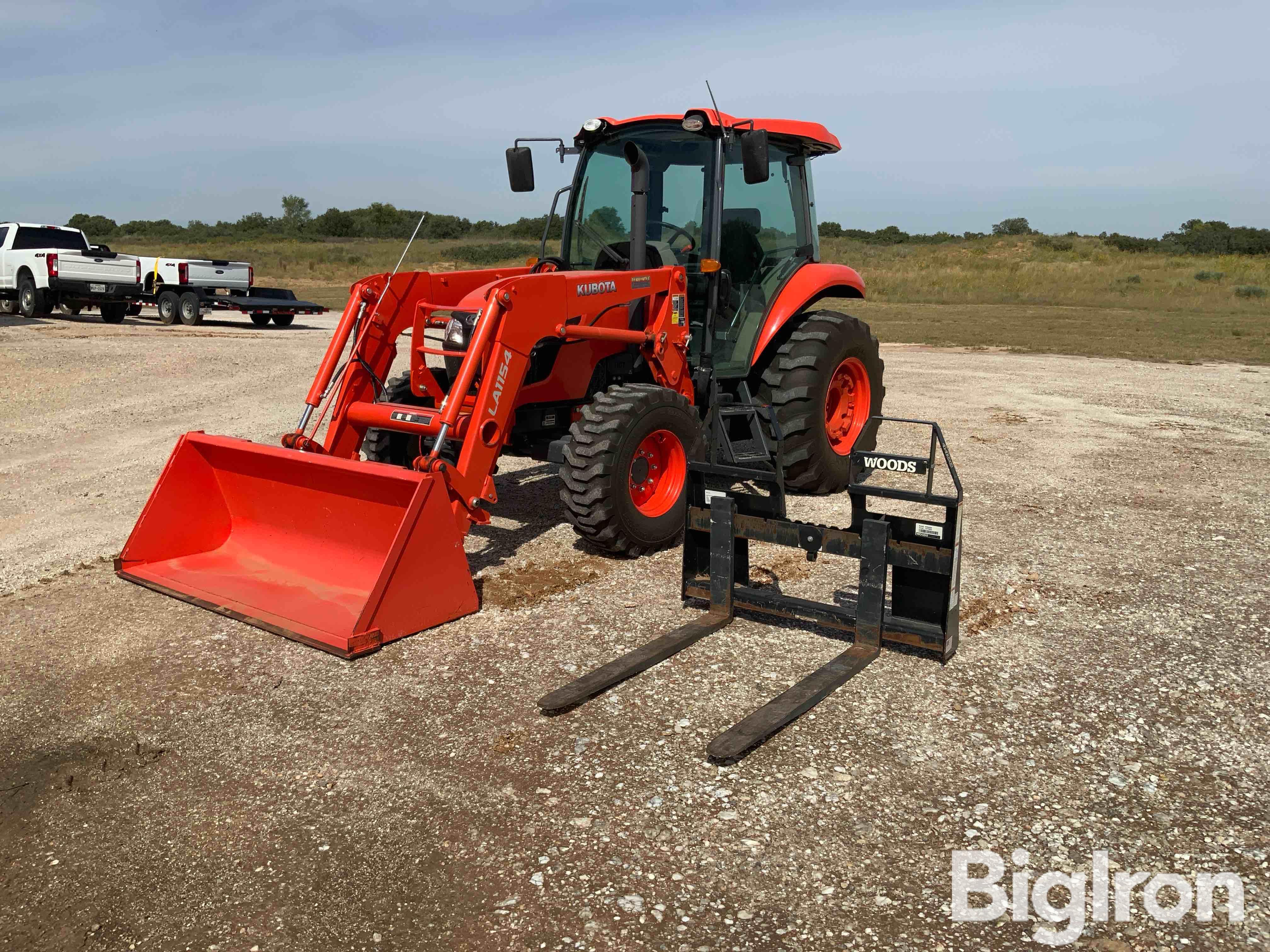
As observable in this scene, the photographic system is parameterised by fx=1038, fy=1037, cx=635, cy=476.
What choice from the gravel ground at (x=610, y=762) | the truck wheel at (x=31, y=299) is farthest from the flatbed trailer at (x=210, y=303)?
the gravel ground at (x=610, y=762)

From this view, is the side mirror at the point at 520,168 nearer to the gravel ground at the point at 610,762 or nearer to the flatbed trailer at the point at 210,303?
the gravel ground at the point at 610,762

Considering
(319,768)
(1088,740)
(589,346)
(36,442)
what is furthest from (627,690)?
(36,442)

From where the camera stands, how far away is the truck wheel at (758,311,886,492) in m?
7.31

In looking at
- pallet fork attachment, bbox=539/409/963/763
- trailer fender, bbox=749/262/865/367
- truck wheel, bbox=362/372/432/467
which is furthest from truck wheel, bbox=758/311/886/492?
truck wheel, bbox=362/372/432/467

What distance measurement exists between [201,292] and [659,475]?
16954 mm

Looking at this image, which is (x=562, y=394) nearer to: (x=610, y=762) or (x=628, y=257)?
(x=628, y=257)

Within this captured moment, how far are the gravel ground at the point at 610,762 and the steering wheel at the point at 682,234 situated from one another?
6.84ft

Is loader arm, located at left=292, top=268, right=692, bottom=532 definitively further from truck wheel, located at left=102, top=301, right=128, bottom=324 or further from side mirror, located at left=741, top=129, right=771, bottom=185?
truck wheel, located at left=102, top=301, right=128, bottom=324

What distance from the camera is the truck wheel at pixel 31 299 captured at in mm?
20469

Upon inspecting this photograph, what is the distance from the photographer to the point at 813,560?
486cm

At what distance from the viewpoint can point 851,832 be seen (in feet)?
10.8

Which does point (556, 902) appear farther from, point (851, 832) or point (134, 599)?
point (134, 599)

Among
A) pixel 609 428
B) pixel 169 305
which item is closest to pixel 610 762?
pixel 609 428

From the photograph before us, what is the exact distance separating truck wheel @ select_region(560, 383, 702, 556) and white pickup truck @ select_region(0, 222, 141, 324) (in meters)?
17.3
